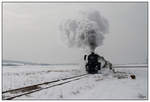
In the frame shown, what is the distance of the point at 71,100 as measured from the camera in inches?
275

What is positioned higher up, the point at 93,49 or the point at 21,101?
the point at 93,49

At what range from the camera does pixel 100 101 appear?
6840 millimetres

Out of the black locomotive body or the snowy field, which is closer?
the snowy field

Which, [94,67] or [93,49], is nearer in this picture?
[94,67]

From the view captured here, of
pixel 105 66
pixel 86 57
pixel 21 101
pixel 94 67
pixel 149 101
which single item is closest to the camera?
pixel 21 101

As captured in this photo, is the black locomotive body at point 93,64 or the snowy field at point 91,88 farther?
the black locomotive body at point 93,64

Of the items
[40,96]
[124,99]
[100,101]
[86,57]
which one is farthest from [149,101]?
[86,57]

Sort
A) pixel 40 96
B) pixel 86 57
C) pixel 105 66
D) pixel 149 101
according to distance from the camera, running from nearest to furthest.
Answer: pixel 149 101, pixel 40 96, pixel 86 57, pixel 105 66

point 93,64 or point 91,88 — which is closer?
point 91,88

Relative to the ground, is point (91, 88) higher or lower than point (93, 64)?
lower

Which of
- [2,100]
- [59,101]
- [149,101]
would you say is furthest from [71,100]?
[149,101]

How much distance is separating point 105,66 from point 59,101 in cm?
1958

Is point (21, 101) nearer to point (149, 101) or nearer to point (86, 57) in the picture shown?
point (149, 101)

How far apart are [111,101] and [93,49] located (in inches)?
754
